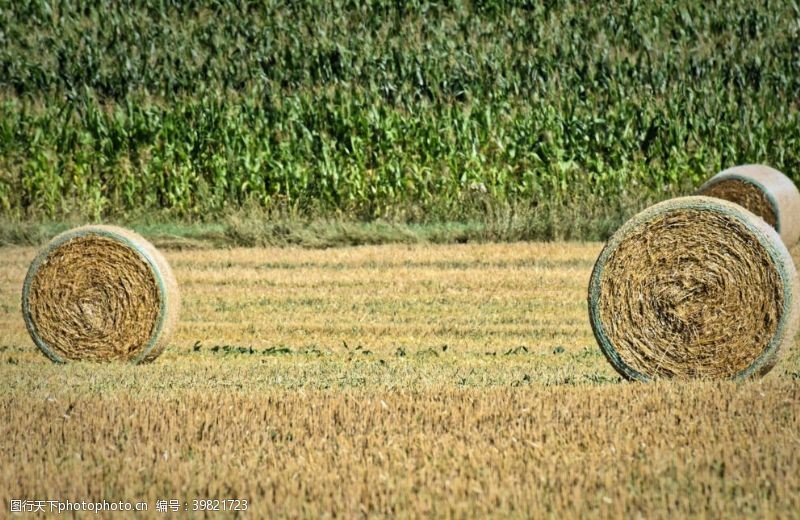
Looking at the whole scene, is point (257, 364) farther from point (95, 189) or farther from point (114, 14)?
point (114, 14)

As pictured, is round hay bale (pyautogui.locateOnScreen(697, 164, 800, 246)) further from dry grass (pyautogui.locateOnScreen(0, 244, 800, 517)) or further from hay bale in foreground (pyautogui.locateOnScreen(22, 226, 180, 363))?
hay bale in foreground (pyautogui.locateOnScreen(22, 226, 180, 363))

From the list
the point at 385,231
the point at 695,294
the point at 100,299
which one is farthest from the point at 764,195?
the point at 100,299

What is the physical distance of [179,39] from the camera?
81.9 feet

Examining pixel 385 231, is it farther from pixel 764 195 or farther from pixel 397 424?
pixel 397 424

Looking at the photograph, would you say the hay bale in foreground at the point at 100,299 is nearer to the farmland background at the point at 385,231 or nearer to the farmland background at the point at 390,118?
the farmland background at the point at 385,231

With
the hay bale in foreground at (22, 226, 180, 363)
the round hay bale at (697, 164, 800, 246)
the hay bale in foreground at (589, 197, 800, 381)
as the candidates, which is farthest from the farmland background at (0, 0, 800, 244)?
the hay bale in foreground at (589, 197, 800, 381)

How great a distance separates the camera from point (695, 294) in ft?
31.7

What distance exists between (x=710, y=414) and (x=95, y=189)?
47.1ft

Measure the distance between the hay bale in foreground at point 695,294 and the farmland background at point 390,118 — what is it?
8591 millimetres

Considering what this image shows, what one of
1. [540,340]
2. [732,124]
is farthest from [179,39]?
[540,340]

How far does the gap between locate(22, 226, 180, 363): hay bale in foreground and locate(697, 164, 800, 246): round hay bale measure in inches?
316

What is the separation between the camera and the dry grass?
6.71 meters

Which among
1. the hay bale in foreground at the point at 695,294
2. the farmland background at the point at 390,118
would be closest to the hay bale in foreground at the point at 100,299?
the hay bale in foreground at the point at 695,294

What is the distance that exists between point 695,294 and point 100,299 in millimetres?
4929
